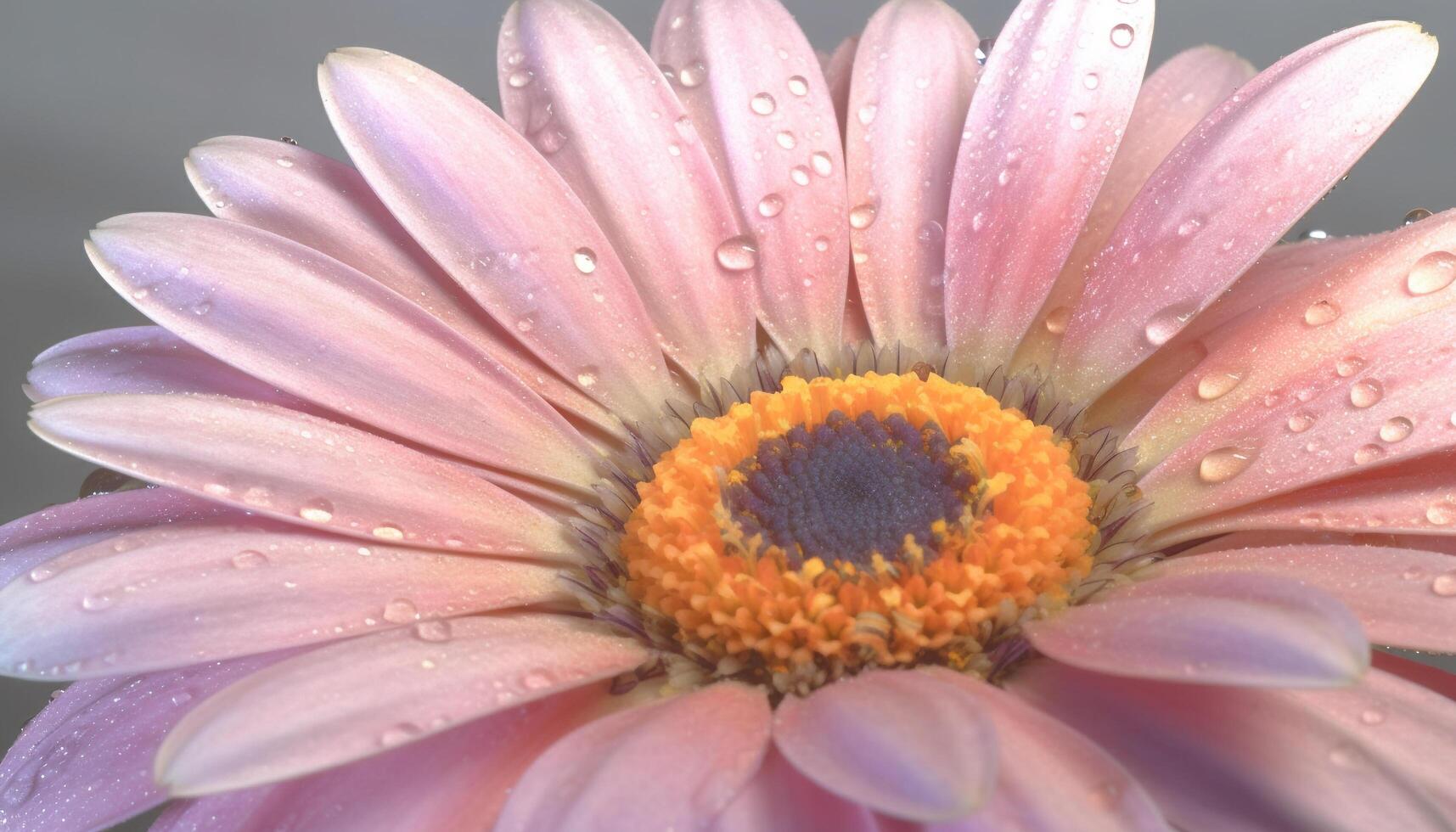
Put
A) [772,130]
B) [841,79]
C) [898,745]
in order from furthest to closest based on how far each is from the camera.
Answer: [841,79]
[772,130]
[898,745]

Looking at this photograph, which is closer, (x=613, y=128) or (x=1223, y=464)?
(x=1223, y=464)

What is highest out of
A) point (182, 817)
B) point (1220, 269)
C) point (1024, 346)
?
point (1220, 269)

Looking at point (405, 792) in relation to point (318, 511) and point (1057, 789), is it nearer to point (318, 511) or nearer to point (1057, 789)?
point (318, 511)

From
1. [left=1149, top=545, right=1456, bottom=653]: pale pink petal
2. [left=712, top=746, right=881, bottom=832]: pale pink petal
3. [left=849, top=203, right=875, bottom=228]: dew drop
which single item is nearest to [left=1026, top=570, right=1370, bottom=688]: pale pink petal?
[left=1149, top=545, right=1456, bottom=653]: pale pink petal

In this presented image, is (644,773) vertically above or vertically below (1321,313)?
below

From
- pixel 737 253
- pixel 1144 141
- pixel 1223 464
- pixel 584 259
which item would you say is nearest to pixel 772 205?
pixel 737 253

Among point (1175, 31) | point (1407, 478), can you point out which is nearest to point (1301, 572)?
point (1407, 478)

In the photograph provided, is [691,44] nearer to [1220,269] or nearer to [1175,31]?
[1220,269]

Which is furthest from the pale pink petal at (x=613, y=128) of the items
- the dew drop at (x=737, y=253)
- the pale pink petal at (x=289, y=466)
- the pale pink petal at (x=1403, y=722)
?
the pale pink petal at (x=1403, y=722)
